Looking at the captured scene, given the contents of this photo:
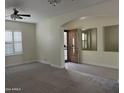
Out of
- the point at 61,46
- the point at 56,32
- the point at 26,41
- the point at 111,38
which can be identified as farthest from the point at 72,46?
the point at 26,41

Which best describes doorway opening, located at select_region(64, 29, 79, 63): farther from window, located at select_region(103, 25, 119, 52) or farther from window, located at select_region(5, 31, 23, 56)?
window, located at select_region(5, 31, 23, 56)

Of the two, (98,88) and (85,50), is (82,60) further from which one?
(98,88)

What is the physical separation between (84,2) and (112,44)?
2.83 metres

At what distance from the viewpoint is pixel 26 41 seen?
23.5 ft

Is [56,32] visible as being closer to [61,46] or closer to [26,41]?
[61,46]

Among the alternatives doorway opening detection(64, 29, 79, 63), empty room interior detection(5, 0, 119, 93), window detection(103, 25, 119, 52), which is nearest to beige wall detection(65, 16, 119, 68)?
empty room interior detection(5, 0, 119, 93)

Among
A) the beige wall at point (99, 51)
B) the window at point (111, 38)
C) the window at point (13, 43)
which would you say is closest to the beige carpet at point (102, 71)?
the beige wall at point (99, 51)

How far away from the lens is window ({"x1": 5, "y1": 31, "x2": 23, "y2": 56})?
629 centimetres

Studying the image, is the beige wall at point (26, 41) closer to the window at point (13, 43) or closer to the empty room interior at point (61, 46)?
the empty room interior at point (61, 46)

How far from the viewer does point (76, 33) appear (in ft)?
22.8

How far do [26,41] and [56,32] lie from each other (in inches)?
95.4
